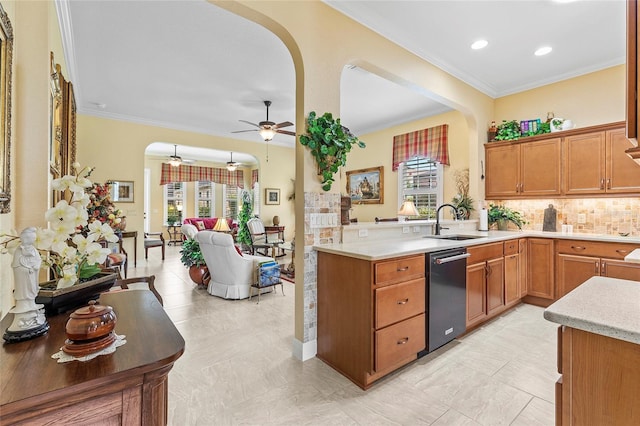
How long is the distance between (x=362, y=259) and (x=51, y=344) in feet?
5.24

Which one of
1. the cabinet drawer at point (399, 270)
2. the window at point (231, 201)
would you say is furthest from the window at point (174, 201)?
the cabinet drawer at point (399, 270)

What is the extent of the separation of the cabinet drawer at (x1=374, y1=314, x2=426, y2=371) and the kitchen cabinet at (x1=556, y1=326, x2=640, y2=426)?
1.21 m

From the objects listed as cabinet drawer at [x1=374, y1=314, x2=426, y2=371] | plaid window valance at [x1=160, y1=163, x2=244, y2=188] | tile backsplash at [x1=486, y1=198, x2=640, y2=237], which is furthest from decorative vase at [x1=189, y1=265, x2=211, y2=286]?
plaid window valance at [x1=160, y1=163, x2=244, y2=188]

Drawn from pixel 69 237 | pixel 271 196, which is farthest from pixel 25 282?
pixel 271 196

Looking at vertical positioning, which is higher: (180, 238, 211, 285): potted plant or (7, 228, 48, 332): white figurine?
(7, 228, 48, 332): white figurine

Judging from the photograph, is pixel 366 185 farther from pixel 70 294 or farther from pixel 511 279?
pixel 70 294

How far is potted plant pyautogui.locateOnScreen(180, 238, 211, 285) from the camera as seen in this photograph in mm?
4449

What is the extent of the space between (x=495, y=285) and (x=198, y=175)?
9.09m

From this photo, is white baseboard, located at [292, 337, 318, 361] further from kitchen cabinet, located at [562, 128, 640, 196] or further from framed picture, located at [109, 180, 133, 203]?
framed picture, located at [109, 180, 133, 203]

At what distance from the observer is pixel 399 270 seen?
84.0 inches

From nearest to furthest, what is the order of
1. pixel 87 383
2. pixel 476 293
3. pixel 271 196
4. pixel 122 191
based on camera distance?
1. pixel 87 383
2. pixel 476 293
3. pixel 122 191
4. pixel 271 196

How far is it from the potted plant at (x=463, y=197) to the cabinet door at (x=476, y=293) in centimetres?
134

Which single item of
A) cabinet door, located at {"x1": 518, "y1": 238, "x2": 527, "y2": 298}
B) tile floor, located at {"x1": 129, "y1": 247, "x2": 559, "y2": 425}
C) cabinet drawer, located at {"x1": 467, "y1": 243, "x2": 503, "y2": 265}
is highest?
cabinet drawer, located at {"x1": 467, "y1": 243, "x2": 503, "y2": 265}

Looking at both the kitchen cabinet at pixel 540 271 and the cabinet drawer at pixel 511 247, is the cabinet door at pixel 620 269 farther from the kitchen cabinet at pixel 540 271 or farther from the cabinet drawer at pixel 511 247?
the cabinet drawer at pixel 511 247
